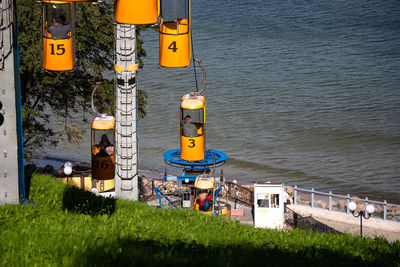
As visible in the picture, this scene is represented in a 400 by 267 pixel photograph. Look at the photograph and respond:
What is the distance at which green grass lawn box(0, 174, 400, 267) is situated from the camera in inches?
263

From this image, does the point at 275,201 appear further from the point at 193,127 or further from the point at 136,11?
the point at 136,11

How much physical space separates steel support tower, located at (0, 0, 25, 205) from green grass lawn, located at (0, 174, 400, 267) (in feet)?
1.62

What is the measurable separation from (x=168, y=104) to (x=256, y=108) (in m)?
5.73

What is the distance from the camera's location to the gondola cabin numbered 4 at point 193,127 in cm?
1481

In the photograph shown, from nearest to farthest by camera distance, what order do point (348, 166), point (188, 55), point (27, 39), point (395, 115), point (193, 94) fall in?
1. point (188, 55)
2. point (193, 94)
3. point (27, 39)
4. point (348, 166)
5. point (395, 115)

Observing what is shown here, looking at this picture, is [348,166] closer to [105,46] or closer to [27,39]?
[105,46]

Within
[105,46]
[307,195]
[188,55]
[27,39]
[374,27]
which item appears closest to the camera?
[188,55]

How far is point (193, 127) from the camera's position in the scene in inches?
594

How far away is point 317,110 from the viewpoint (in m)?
40.5

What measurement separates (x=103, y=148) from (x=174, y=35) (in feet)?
14.2

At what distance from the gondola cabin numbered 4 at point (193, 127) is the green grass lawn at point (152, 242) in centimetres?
352

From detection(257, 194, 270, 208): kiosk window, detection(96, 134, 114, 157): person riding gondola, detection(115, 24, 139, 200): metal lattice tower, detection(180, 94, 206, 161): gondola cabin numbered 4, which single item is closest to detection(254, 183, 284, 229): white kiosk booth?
detection(257, 194, 270, 208): kiosk window

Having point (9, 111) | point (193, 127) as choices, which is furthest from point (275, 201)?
point (9, 111)

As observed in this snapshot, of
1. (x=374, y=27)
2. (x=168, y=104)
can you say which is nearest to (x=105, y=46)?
(x=168, y=104)
